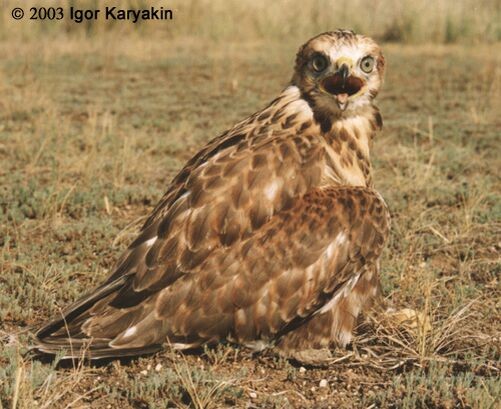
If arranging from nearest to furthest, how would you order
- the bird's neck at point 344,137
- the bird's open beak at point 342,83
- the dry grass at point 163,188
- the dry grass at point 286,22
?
the dry grass at point 163,188
the bird's open beak at point 342,83
the bird's neck at point 344,137
the dry grass at point 286,22

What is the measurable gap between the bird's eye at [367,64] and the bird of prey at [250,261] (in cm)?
13

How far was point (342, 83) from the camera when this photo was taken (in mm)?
4945

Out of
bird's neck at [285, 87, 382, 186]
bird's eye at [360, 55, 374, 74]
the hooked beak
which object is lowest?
bird's neck at [285, 87, 382, 186]

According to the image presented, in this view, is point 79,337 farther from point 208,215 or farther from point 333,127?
point 333,127

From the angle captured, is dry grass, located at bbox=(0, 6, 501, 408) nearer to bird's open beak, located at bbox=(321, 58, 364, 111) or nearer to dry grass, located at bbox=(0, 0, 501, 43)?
bird's open beak, located at bbox=(321, 58, 364, 111)

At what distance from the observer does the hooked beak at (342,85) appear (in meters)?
4.90

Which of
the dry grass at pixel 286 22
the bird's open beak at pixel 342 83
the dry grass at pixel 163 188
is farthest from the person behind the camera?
the dry grass at pixel 286 22

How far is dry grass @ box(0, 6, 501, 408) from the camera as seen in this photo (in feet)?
14.7

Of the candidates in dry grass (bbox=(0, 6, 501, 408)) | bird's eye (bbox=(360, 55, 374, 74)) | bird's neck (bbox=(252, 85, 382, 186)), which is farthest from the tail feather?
bird's eye (bbox=(360, 55, 374, 74))

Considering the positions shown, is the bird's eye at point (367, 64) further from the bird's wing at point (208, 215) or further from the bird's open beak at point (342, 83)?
the bird's wing at point (208, 215)

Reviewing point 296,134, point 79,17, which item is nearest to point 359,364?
point 296,134

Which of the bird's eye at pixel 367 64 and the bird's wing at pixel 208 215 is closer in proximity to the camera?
the bird's wing at pixel 208 215

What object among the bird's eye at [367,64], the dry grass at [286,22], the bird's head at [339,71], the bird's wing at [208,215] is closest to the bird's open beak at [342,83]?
the bird's head at [339,71]

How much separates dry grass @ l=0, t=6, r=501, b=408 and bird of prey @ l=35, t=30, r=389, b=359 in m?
0.19
